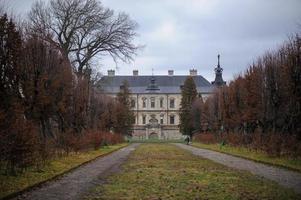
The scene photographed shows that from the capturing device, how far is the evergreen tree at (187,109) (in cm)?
9181

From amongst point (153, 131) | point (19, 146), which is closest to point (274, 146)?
point (19, 146)

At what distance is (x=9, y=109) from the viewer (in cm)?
1827

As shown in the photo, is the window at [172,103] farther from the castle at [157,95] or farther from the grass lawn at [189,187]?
the grass lawn at [189,187]

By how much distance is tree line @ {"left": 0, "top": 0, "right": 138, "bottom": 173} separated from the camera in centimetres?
1812

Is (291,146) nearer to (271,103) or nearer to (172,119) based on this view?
(271,103)

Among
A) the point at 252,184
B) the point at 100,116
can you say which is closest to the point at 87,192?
the point at 252,184

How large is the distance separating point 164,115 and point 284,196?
116892 mm

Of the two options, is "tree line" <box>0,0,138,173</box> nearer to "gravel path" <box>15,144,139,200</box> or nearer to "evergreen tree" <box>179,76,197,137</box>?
"gravel path" <box>15,144,139,200</box>

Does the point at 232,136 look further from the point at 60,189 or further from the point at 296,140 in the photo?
the point at 60,189

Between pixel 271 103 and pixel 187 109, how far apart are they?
58.0 metres

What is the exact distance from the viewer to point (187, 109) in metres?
94.6

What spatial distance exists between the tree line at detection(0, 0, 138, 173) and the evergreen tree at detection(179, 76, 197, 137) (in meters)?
36.4

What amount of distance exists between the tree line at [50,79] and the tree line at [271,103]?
33.6ft

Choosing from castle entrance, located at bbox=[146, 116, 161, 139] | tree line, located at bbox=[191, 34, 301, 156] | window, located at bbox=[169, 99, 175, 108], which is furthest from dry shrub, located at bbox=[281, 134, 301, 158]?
window, located at bbox=[169, 99, 175, 108]
